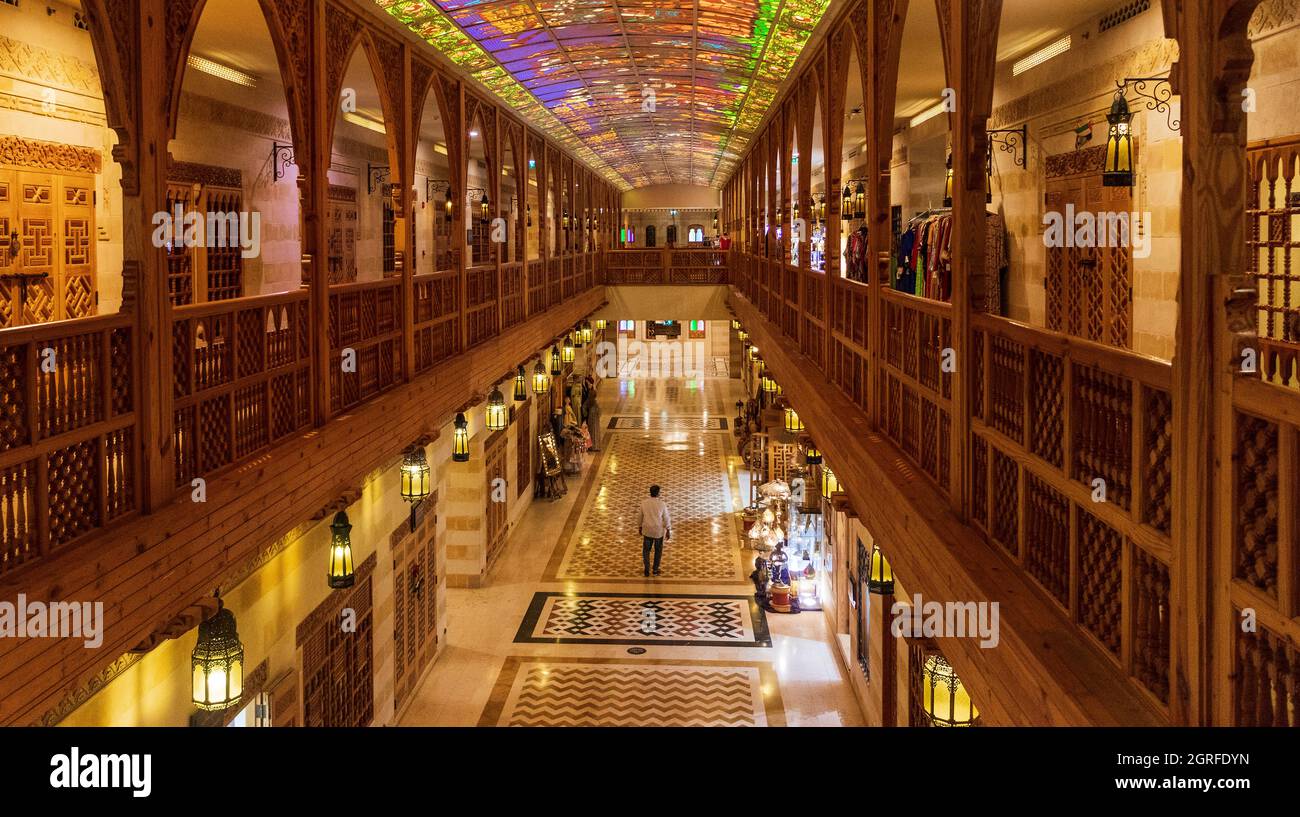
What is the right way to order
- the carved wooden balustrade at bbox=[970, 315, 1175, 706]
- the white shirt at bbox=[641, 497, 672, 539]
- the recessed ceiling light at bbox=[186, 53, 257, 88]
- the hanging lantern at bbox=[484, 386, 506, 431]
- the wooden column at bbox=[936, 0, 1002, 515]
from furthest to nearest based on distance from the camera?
the white shirt at bbox=[641, 497, 672, 539] → the hanging lantern at bbox=[484, 386, 506, 431] → the recessed ceiling light at bbox=[186, 53, 257, 88] → the wooden column at bbox=[936, 0, 1002, 515] → the carved wooden balustrade at bbox=[970, 315, 1175, 706]

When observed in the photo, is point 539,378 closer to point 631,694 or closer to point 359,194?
point 359,194

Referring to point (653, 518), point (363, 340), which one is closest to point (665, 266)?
point (653, 518)

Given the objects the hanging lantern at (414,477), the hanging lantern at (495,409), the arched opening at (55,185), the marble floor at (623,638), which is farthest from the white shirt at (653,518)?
the arched opening at (55,185)

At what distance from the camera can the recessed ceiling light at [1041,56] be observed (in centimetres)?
921

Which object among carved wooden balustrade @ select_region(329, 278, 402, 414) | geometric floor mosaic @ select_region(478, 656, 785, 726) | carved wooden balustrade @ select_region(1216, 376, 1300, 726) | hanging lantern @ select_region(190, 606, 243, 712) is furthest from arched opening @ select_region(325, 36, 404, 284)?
carved wooden balustrade @ select_region(1216, 376, 1300, 726)

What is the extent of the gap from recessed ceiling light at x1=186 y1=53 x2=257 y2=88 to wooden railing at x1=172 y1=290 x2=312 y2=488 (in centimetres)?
519

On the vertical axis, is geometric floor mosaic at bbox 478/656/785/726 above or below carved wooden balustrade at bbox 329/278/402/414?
below

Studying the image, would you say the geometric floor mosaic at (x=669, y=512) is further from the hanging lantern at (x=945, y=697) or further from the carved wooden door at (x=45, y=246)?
the hanging lantern at (x=945, y=697)

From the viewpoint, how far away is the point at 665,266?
2353 cm

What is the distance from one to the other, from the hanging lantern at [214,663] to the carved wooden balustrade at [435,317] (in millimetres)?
3495

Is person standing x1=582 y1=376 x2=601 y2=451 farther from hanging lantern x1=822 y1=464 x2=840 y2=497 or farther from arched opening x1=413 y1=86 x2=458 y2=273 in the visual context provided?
hanging lantern x1=822 y1=464 x2=840 y2=497

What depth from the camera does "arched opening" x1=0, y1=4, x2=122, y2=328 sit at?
7.58 meters
